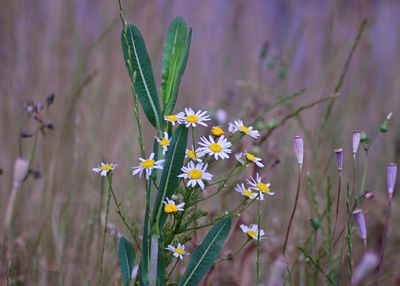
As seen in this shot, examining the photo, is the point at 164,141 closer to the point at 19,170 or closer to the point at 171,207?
the point at 171,207

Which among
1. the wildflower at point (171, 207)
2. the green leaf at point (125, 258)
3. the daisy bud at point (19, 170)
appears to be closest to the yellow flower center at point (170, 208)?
the wildflower at point (171, 207)

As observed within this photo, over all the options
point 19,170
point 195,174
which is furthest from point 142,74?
point 19,170

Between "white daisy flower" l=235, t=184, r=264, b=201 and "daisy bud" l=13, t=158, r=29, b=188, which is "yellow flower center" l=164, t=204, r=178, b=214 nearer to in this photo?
"white daisy flower" l=235, t=184, r=264, b=201

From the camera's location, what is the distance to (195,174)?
28.8 inches

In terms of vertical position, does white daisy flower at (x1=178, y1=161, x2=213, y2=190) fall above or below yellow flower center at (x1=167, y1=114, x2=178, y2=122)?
below

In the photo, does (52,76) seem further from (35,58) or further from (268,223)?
(268,223)

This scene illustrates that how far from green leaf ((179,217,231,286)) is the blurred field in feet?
1.63

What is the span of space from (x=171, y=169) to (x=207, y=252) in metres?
0.12

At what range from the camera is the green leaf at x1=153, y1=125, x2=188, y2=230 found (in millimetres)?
727

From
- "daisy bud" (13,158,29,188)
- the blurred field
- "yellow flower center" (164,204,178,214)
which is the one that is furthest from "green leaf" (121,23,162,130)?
the blurred field

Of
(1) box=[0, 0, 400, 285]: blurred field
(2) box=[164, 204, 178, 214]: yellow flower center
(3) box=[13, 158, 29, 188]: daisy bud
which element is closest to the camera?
(2) box=[164, 204, 178, 214]: yellow flower center

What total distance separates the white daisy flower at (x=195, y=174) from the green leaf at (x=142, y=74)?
8 centimetres

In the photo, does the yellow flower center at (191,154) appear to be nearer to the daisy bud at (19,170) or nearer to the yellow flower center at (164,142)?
the yellow flower center at (164,142)

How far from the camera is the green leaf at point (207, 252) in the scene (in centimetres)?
76
